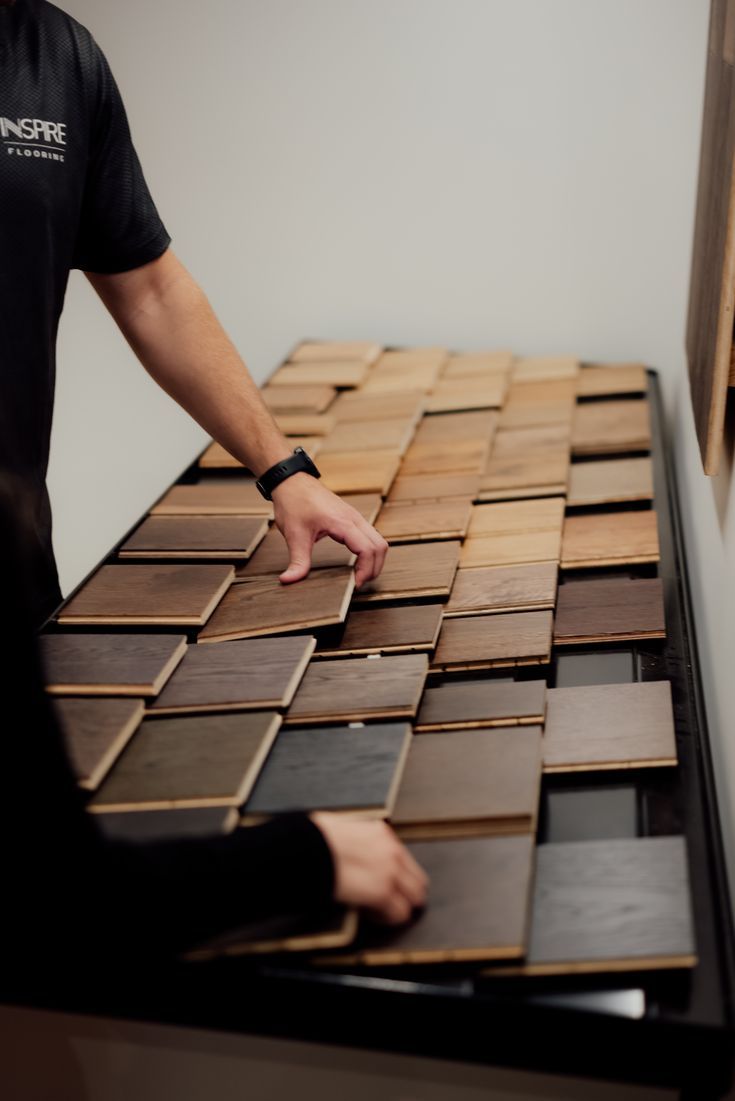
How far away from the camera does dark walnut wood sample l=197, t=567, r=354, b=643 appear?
1594mm

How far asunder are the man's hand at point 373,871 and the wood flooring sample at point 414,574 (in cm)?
70

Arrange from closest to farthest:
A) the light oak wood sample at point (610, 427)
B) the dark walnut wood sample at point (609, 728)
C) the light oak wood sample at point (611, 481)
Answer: the dark walnut wood sample at point (609, 728)
the light oak wood sample at point (611, 481)
the light oak wood sample at point (610, 427)

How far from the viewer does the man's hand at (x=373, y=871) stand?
38.9 inches

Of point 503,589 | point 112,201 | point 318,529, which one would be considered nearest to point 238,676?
point 318,529

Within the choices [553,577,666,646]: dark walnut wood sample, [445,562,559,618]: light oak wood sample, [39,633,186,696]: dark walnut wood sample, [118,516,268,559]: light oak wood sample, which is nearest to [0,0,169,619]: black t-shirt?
[118,516,268,559]: light oak wood sample

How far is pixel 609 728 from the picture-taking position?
132 cm

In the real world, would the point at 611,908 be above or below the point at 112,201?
below

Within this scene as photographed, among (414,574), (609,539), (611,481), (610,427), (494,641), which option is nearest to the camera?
(494,641)

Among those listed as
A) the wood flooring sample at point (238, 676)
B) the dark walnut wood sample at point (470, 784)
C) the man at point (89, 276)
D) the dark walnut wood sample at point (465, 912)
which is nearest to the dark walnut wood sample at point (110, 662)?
the wood flooring sample at point (238, 676)

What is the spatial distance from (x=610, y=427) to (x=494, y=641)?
1070 millimetres

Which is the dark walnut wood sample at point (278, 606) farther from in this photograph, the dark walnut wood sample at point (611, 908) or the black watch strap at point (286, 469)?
the dark walnut wood sample at point (611, 908)

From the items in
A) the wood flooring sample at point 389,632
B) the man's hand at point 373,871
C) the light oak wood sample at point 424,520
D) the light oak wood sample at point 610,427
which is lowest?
the light oak wood sample at point 610,427

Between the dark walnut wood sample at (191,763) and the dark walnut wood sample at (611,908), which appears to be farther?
the dark walnut wood sample at (191,763)

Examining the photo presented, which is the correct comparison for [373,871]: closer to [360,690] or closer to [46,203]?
[360,690]
